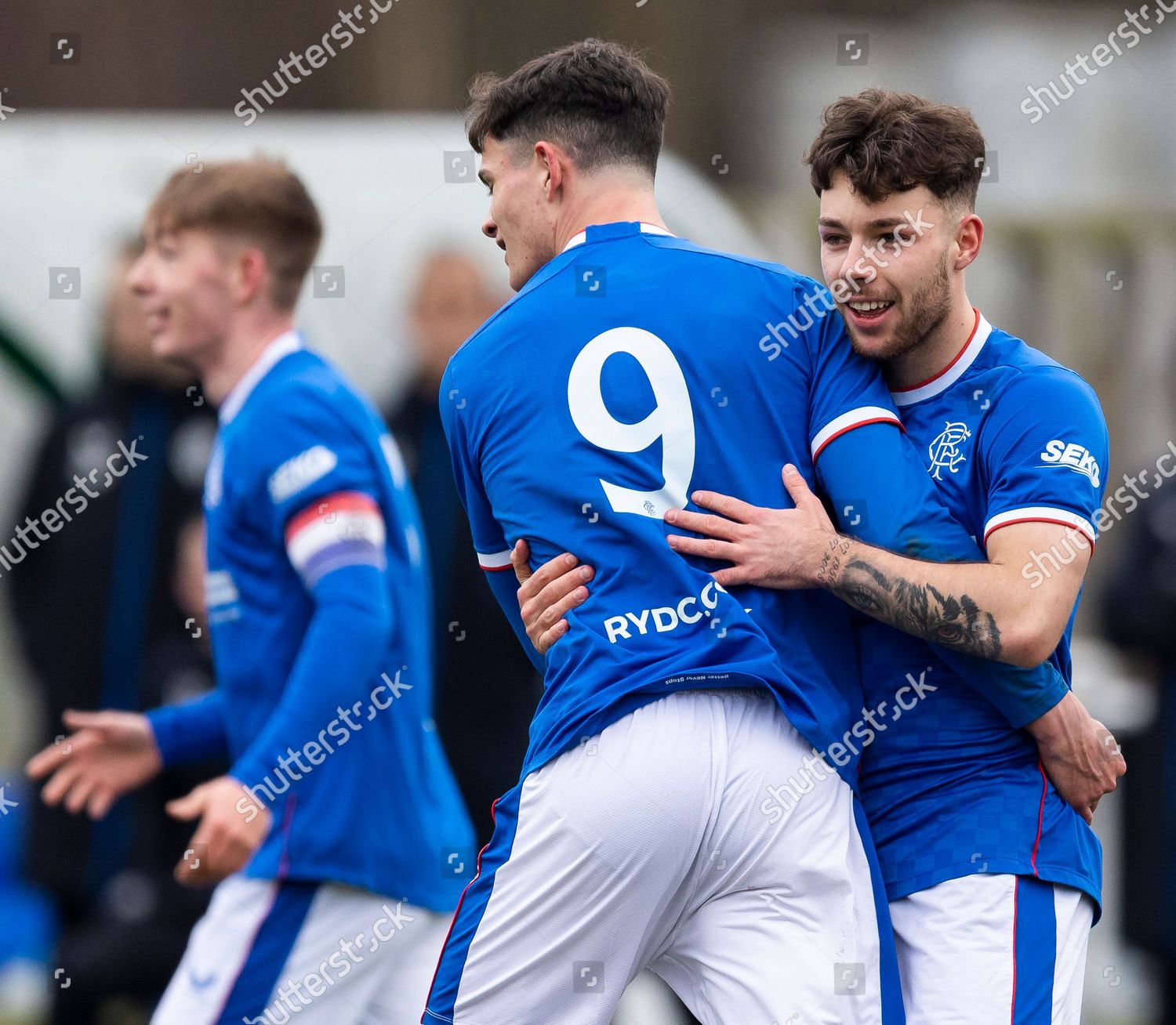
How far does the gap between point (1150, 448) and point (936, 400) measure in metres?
4.59

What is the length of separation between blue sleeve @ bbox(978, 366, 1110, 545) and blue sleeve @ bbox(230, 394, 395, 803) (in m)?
1.51

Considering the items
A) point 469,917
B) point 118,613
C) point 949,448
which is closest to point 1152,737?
point 949,448

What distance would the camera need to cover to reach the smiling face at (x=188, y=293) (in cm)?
380

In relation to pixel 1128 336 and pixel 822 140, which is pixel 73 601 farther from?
pixel 1128 336

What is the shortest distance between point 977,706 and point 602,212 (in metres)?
1.02

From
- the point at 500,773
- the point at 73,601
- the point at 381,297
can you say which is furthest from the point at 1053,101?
the point at 73,601

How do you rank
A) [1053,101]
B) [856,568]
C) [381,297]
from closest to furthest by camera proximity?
[856,568]
[381,297]
[1053,101]

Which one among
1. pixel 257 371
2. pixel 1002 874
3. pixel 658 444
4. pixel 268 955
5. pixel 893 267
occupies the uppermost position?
pixel 893 267

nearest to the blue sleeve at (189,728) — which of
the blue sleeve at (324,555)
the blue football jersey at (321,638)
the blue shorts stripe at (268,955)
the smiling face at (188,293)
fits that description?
the blue football jersey at (321,638)

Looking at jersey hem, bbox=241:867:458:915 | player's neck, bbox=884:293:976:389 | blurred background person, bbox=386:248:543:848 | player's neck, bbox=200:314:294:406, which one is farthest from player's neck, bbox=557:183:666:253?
blurred background person, bbox=386:248:543:848

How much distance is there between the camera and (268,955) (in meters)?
3.23

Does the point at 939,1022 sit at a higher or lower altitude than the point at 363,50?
lower

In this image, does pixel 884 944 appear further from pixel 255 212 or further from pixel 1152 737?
pixel 1152 737

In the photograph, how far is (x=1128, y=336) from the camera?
673 centimetres
